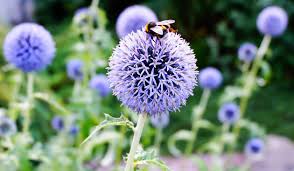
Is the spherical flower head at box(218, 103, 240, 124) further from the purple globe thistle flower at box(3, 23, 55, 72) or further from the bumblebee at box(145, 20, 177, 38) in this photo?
the bumblebee at box(145, 20, 177, 38)

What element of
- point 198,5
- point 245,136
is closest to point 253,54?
point 245,136

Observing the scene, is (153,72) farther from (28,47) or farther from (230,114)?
(230,114)

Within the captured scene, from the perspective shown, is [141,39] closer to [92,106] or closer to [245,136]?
[92,106]

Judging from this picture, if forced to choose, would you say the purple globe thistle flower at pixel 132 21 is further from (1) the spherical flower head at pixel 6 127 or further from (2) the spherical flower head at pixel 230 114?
(2) the spherical flower head at pixel 230 114

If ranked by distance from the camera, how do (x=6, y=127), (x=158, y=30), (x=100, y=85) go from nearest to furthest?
(x=158, y=30), (x=6, y=127), (x=100, y=85)

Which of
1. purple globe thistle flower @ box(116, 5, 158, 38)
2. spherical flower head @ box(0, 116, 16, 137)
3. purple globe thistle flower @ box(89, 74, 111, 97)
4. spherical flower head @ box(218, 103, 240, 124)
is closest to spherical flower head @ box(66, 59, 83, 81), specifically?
purple globe thistle flower @ box(89, 74, 111, 97)

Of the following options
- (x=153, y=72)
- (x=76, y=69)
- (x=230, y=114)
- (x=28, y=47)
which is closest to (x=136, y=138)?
(x=153, y=72)

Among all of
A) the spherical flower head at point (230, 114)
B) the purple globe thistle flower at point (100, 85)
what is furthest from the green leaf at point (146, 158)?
the spherical flower head at point (230, 114)
